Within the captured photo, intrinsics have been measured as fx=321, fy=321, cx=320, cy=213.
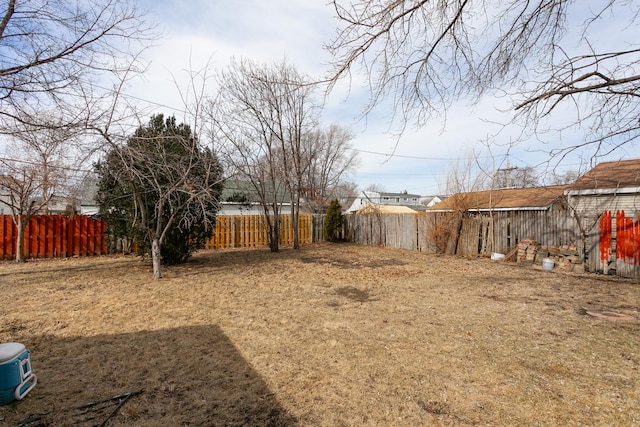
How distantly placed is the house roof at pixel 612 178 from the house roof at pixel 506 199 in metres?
0.81

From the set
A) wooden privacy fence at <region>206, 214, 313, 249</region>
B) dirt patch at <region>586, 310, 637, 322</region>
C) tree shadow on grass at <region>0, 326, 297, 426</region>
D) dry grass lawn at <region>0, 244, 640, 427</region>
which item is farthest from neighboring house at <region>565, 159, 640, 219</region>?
wooden privacy fence at <region>206, 214, 313, 249</region>

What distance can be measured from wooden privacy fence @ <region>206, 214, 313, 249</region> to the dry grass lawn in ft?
23.0

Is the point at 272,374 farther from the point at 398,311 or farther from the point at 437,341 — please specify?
the point at 398,311

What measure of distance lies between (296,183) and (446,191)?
6.41 m

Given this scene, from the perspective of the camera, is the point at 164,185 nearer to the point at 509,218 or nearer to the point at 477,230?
the point at 477,230

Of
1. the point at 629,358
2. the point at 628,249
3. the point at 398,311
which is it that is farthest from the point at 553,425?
the point at 628,249

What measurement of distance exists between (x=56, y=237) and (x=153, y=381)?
415 inches

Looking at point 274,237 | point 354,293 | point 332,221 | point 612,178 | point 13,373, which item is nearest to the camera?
point 13,373

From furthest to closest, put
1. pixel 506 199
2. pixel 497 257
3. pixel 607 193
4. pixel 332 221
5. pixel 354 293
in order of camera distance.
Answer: pixel 332 221, pixel 506 199, pixel 497 257, pixel 607 193, pixel 354 293

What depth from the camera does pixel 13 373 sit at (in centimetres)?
248

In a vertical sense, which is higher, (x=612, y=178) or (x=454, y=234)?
(x=612, y=178)

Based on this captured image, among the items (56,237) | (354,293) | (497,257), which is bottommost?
(354,293)

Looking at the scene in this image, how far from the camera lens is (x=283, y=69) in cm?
1265

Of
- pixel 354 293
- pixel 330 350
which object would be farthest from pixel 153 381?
pixel 354 293
